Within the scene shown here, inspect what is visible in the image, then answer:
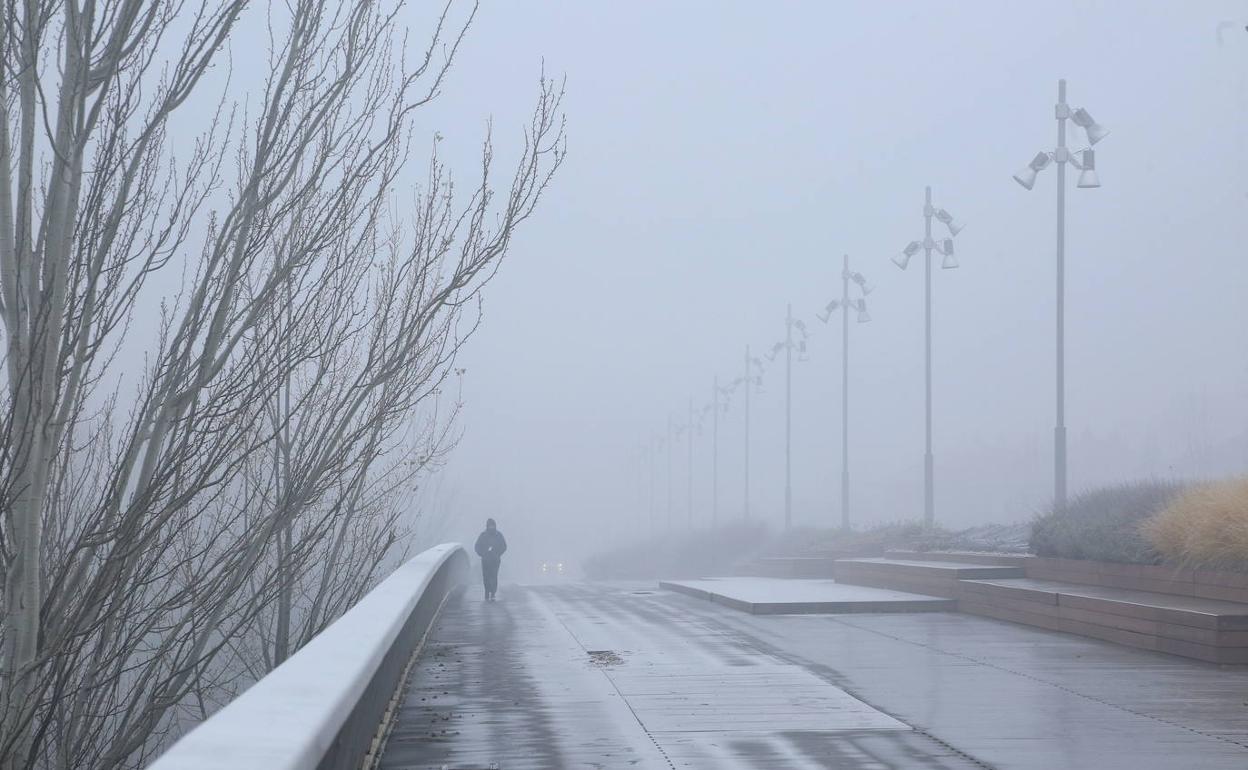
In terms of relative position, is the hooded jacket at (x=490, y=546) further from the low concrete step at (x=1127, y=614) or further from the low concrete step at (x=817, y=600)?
the low concrete step at (x=1127, y=614)

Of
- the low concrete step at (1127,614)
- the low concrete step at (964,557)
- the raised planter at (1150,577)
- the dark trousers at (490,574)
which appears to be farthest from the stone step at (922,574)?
the dark trousers at (490,574)

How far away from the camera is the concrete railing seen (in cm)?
404

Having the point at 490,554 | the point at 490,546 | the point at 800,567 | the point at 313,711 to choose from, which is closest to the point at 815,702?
the point at 313,711

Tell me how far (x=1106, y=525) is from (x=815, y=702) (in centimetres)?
864

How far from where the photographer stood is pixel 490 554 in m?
27.6

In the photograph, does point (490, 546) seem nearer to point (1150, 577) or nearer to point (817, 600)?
point (817, 600)

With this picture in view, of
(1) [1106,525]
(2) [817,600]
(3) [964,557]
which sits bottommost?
(2) [817,600]

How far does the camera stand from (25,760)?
7840mm

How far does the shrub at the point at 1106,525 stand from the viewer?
55.6ft

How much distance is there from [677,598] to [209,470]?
17.5m

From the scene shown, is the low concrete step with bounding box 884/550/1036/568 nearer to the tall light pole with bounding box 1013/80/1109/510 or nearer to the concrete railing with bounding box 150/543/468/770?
the tall light pole with bounding box 1013/80/1109/510

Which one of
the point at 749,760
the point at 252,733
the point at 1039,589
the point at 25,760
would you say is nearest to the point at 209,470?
the point at 25,760

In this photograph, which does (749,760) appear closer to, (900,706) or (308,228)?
(900,706)

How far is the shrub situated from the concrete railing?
9.75 meters
